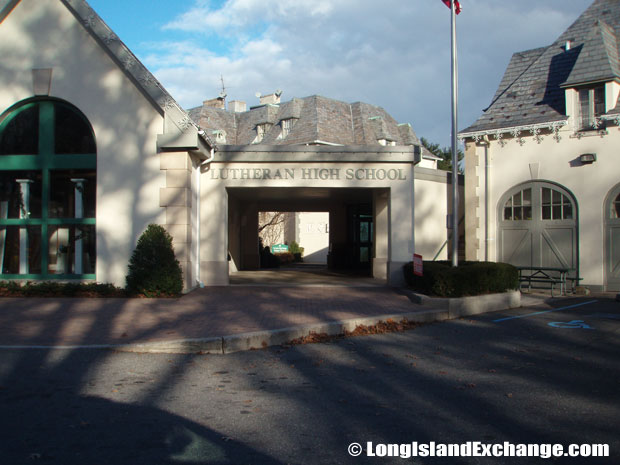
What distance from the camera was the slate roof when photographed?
17.3m

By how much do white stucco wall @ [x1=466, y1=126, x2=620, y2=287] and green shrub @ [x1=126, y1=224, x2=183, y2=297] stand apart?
10.7 m

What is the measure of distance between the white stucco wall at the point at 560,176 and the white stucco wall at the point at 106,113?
1087 cm

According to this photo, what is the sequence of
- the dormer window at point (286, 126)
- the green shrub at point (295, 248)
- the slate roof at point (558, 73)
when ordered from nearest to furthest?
1. the slate roof at point (558, 73)
2. the dormer window at point (286, 126)
3. the green shrub at point (295, 248)

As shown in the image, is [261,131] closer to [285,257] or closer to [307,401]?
[285,257]

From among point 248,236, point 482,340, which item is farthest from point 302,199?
point 482,340

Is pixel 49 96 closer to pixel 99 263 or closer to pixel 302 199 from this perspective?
pixel 99 263

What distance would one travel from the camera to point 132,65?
13180 mm

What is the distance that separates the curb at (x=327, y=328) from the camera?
7.77 m

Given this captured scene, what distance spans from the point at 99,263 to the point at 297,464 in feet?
35.3

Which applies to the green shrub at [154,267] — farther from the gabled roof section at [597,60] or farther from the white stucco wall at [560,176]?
the gabled roof section at [597,60]

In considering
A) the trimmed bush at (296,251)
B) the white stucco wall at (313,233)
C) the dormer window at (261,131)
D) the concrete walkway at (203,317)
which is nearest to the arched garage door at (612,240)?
the concrete walkway at (203,317)

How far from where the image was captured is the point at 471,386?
6.13 m

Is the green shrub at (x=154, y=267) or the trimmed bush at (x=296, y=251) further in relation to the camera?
the trimmed bush at (x=296, y=251)

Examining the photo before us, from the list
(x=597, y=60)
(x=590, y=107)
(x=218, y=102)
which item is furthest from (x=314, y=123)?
(x=590, y=107)
